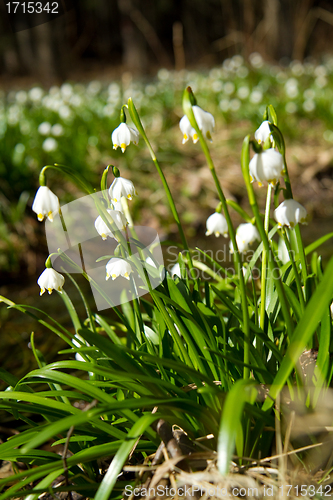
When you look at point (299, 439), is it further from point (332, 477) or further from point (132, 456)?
point (132, 456)

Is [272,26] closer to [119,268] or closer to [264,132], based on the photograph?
[264,132]

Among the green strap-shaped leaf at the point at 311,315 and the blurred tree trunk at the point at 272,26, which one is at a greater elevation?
the blurred tree trunk at the point at 272,26

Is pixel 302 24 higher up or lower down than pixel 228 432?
higher up

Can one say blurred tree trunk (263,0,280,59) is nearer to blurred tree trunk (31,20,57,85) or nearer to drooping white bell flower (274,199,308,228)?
blurred tree trunk (31,20,57,85)

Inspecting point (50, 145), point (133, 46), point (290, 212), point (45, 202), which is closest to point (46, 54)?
point (133, 46)

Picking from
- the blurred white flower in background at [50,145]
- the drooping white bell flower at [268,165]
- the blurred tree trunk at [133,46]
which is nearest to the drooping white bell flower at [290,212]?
the drooping white bell flower at [268,165]

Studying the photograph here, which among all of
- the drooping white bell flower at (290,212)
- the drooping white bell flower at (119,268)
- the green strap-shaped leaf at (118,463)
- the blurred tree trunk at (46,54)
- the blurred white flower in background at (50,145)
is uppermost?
the blurred tree trunk at (46,54)

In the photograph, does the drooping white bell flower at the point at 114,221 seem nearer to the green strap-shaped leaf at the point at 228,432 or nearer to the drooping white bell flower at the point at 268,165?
the drooping white bell flower at the point at 268,165

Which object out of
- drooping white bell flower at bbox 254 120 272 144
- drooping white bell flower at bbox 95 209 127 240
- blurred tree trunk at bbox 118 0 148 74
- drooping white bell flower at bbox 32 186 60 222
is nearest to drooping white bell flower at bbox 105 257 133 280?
drooping white bell flower at bbox 95 209 127 240

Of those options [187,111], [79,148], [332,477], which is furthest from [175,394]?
[79,148]
